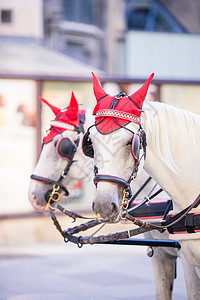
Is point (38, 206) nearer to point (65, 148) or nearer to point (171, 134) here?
point (65, 148)

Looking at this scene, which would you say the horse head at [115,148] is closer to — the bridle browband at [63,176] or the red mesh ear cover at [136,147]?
the red mesh ear cover at [136,147]

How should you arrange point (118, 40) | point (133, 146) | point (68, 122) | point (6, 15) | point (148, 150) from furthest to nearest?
point (118, 40) → point (6, 15) → point (68, 122) → point (148, 150) → point (133, 146)

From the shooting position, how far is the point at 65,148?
4.85 meters

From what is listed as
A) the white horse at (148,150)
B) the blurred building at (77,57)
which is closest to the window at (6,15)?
the blurred building at (77,57)

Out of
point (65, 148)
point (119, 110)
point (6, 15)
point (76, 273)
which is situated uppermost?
point (6, 15)

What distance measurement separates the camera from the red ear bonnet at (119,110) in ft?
10.2

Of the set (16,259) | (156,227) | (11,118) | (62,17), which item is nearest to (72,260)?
(16,259)

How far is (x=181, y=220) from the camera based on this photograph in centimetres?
341

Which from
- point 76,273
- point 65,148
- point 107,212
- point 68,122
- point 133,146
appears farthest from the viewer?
point 76,273

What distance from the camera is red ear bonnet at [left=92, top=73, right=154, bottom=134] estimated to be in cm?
312

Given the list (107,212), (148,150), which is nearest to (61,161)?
(148,150)

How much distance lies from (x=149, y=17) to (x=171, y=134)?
1708 cm

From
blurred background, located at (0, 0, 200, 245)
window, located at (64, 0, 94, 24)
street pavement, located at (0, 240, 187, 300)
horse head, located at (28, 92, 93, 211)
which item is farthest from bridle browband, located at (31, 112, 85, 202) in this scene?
window, located at (64, 0, 94, 24)

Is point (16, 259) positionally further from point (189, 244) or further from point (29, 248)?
point (189, 244)
